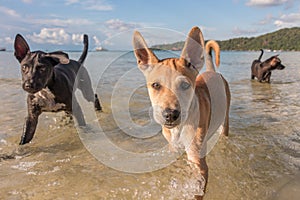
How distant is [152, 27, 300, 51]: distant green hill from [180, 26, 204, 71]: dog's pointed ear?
85.0 metres

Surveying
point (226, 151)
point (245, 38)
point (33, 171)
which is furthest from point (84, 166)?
point (245, 38)

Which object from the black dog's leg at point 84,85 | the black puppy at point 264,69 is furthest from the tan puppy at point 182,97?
the black puppy at point 264,69

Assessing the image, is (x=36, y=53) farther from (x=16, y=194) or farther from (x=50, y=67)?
(x=16, y=194)

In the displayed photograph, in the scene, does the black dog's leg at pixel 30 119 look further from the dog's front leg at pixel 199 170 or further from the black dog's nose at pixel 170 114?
the dog's front leg at pixel 199 170

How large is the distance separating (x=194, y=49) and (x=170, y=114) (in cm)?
103

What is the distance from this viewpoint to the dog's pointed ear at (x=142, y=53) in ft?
11.4

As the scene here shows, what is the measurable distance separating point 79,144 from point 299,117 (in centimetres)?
507

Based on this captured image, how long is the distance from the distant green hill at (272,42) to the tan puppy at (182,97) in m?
85.0

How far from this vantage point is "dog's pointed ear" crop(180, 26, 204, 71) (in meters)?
3.28

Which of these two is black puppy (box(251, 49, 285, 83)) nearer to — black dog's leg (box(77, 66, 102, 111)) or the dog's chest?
black dog's leg (box(77, 66, 102, 111))

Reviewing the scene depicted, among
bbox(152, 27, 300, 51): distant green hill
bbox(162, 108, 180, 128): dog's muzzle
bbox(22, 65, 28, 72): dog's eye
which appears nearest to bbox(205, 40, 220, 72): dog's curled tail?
bbox(162, 108, 180, 128): dog's muzzle

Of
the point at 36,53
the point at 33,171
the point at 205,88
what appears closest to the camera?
the point at 33,171

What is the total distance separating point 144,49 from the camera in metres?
3.66

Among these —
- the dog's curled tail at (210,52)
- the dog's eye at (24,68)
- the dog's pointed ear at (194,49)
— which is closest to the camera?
the dog's pointed ear at (194,49)
